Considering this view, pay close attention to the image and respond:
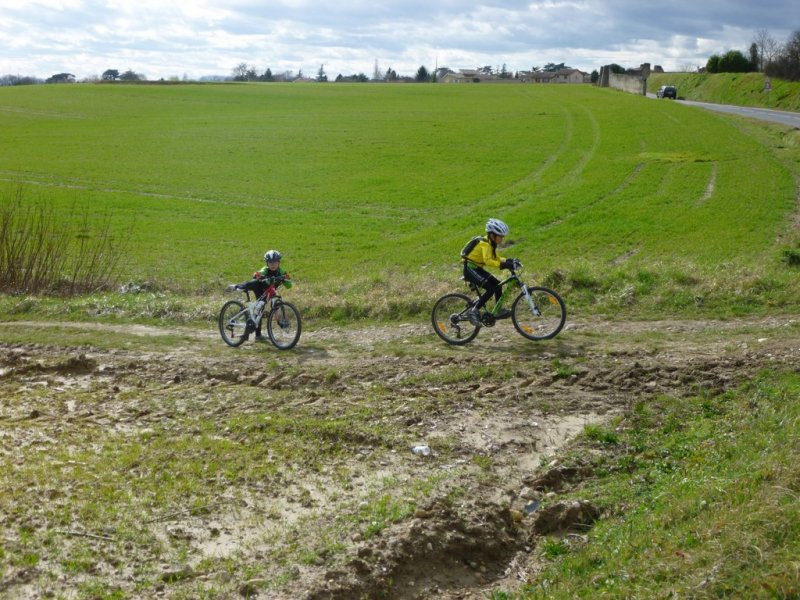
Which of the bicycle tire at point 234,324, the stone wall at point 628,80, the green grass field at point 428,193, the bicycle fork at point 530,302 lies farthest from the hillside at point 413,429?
the stone wall at point 628,80

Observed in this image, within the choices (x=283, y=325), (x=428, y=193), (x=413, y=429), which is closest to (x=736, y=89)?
(x=428, y=193)

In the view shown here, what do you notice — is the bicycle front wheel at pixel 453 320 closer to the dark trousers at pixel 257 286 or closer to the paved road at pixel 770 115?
the dark trousers at pixel 257 286

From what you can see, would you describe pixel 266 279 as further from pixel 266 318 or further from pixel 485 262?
pixel 485 262

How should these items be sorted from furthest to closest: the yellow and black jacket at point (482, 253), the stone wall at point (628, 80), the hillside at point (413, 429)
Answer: the stone wall at point (628, 80) < the yellow and black jacket at point (482, 253) < the hillside at point (413, 429)

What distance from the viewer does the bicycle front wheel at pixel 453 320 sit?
47.6ft

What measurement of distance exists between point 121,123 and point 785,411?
76.3 m

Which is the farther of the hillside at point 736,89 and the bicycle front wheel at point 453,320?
the hillside at point 736,89

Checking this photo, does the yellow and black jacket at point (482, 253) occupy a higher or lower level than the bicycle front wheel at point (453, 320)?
higher

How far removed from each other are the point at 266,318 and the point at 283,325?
549 millimetres

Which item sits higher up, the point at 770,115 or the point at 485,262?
the point at 770,115

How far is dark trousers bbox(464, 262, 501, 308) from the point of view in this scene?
14383mm

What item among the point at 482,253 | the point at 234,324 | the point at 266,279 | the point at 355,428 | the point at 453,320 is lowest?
the point at 355,428

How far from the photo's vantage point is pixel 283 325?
598 inches

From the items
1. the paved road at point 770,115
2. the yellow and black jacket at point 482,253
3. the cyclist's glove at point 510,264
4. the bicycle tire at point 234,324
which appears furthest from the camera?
the paved road at point 770,115
